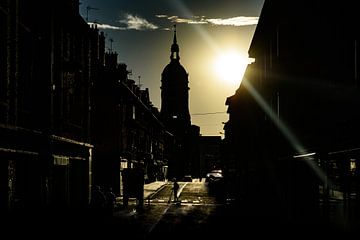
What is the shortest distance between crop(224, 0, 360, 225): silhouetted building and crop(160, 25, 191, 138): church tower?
107791 millimetres

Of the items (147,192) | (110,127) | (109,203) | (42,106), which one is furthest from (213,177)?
(42,106)

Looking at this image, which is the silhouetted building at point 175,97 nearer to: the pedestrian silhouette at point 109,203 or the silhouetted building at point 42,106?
the pedestrian silhouette at point 109,203

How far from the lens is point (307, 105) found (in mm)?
21734

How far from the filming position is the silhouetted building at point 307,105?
1609 centimetres

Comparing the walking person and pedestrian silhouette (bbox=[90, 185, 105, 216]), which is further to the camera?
the walking person

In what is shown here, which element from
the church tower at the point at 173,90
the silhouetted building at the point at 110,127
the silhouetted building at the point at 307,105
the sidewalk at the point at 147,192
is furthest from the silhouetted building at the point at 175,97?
the silhouetted building at the point at 307,105

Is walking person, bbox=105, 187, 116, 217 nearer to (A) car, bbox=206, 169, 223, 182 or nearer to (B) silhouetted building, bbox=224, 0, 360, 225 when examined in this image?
(B) silhouetted building, bbox=224, 0, 360, 225

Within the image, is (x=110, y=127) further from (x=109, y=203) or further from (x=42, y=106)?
(x=42, y=106)

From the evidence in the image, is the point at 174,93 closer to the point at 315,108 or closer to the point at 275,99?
the point at 275,99

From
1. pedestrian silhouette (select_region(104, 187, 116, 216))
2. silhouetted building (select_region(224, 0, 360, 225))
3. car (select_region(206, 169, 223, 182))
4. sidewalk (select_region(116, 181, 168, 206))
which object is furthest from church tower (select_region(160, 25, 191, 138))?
pedestrian silhouette (select_region(104, 187, 116, 216))

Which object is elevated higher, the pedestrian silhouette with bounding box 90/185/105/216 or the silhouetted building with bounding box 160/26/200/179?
the silhouetted building with bounding box 160/26/200/179

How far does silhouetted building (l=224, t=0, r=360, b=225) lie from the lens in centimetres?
1609

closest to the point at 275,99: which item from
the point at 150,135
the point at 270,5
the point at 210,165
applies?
the point at 270,5

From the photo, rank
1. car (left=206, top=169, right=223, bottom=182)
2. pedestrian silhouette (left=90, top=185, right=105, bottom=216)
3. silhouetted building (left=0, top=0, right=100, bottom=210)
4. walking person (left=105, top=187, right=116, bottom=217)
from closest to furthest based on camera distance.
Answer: silhouetted building (left=0, top=0, right=100, bottom=210), pedestrian silhouette (left=90, top=185, right=105, bottom=216), walking person (left=105, top=187, right=116, bottom=217), car (left=206, top=169, right=223, bottom=182)
